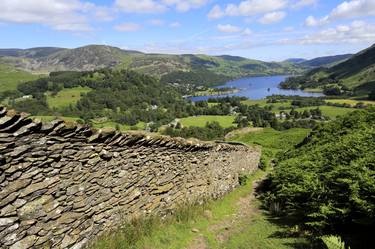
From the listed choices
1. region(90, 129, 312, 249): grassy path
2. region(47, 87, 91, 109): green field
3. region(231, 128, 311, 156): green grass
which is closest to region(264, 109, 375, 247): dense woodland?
region(90, 129, 312, 249): grassy path

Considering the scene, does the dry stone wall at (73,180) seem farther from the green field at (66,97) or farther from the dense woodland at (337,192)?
the green field at (66,97)

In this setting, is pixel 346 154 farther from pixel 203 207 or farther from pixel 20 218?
pixel 20 218

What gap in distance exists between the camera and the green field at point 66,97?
16225 centimetres

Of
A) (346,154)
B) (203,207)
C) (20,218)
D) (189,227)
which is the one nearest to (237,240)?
(189,227)

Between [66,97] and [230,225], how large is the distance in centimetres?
18001

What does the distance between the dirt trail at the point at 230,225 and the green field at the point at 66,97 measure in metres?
156

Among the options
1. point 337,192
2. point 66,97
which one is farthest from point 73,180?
point 66,97

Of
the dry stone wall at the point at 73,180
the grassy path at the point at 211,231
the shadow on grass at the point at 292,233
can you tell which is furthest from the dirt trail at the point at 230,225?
the dry stone wall at the point at 73,180

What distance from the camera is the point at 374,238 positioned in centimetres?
730

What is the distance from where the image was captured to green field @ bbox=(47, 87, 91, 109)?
532ft

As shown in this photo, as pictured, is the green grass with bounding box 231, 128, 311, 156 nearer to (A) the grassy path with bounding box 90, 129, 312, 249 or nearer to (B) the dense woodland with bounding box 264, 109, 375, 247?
(A) the grassy path with bounding box 90, 129, 312, 249

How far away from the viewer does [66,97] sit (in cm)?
17688

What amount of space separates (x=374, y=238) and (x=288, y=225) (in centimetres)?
327

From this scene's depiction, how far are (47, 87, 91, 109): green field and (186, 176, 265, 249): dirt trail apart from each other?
156m
